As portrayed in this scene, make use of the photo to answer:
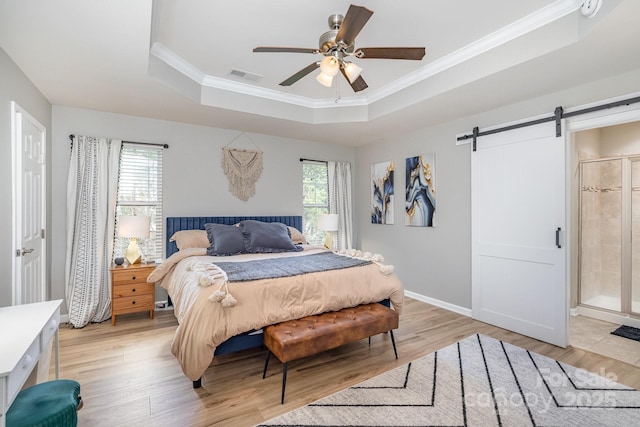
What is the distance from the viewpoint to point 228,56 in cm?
302

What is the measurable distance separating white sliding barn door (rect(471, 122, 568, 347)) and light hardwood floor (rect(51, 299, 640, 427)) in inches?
10.8

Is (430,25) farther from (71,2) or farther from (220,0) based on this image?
(71,2)

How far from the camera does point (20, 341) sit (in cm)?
142

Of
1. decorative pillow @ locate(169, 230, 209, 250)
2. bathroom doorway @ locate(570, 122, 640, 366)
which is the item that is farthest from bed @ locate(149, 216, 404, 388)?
bathroom doorway @ locate(570, 122, 640, 366)

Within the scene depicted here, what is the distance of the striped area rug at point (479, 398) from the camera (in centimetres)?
198

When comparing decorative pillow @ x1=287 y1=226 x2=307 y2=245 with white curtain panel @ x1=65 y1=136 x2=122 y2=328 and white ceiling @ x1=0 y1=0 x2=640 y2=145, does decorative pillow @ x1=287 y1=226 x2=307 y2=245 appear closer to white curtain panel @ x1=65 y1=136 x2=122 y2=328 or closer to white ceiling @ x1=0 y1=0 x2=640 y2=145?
white ceiling @ x1=0 y1=0 x2=640 y2=145

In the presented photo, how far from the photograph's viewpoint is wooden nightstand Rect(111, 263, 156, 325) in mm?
3543

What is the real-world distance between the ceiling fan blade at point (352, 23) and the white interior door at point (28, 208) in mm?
2622

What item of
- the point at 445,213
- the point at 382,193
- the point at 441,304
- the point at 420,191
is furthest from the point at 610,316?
the point at 382,193

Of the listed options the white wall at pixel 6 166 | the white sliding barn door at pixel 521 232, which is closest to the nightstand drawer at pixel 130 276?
the white wall at pixel 6 166

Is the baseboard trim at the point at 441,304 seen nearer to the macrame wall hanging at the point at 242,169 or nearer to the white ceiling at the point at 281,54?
the white ceiling at the point at 281,54

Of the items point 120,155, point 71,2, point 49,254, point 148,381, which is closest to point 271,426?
point 148,381

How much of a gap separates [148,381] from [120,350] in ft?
2.49

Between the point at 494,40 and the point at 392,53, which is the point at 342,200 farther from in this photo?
the point at 392,53
